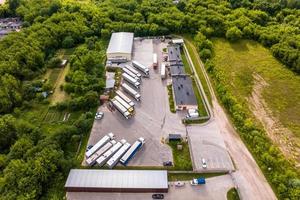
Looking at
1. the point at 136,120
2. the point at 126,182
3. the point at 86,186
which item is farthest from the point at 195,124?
the point at 86,186

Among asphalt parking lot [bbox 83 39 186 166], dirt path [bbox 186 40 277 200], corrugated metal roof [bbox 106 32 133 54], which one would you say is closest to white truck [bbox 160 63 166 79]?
asphalt parking lot [bbox 83 39 186 166]

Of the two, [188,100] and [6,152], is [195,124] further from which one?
[6,152]

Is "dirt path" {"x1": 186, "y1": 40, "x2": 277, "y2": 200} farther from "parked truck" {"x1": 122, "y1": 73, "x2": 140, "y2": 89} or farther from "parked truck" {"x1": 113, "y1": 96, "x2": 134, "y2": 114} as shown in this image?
"parked truck" {"x1": 122, "y1": 73, "x2": 140, "y2": 89}

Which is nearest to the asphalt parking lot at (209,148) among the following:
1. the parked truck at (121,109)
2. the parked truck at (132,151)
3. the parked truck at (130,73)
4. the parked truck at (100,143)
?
the parked truck at (132,151)

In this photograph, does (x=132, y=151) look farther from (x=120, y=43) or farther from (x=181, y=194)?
(x=120, y=43)

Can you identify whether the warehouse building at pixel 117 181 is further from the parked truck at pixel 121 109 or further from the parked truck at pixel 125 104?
the parked truck at pixel 125 104
